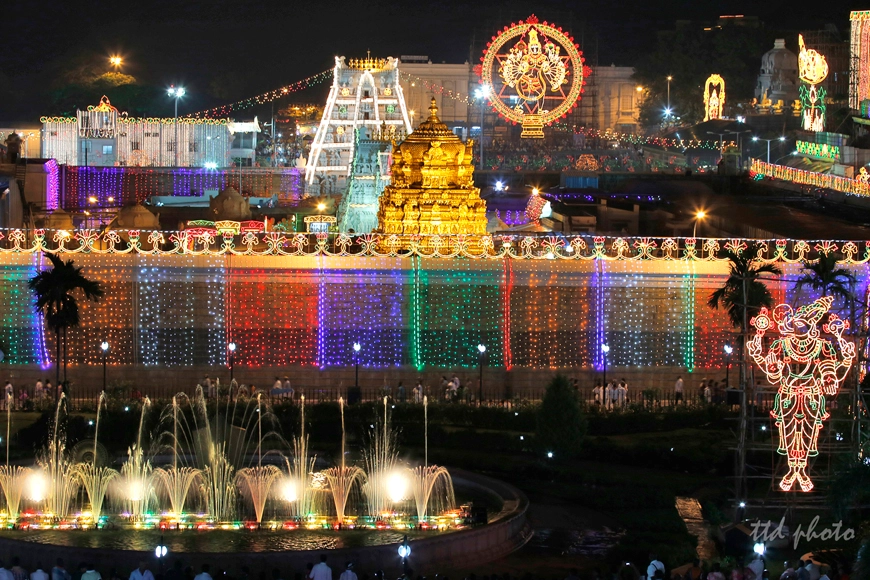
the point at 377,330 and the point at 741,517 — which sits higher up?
the point at 377,330

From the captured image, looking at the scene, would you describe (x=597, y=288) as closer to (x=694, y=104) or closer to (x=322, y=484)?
(x=322, y=484)

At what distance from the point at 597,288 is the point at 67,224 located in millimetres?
23323

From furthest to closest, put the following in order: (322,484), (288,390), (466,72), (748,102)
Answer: (466,72), (748,102), (288,390), (322,484)

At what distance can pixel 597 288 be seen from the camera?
40938 millimetres

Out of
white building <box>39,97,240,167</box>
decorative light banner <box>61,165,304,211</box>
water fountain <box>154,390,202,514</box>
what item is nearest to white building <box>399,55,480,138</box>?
white building <box>39,97,240,167</box>

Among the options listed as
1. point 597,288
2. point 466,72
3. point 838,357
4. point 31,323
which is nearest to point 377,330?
point 597,288

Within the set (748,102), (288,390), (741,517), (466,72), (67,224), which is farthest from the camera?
(466,72)

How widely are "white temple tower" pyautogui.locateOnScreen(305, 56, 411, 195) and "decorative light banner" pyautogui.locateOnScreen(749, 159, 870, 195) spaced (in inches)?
603

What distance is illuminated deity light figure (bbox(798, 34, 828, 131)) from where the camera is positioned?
260 feet

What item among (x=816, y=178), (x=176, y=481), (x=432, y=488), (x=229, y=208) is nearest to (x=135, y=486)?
(x=176, y=481)

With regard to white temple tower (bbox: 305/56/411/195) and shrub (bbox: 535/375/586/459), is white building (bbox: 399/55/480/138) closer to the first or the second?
white temple tower (bbox: 305/56/411/195)

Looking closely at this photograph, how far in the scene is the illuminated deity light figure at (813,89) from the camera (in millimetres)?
79188

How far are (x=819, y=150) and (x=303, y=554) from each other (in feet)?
172

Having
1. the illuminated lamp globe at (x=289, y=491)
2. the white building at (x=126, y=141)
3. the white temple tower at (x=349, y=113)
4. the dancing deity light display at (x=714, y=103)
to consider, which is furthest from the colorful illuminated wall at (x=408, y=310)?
the dancing deity light display at (x=714, y=103)
